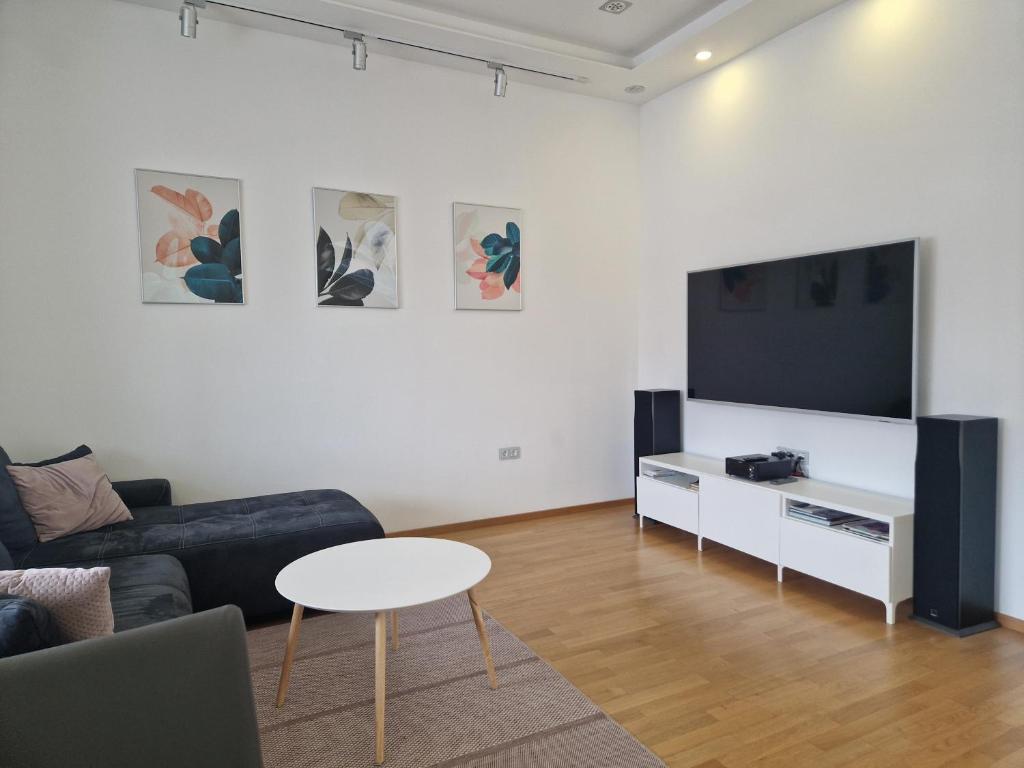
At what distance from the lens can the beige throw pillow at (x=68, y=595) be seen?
1.38 metres

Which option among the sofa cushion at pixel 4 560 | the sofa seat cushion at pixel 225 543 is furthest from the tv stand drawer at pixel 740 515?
the sofa cushion at pixel 4 560

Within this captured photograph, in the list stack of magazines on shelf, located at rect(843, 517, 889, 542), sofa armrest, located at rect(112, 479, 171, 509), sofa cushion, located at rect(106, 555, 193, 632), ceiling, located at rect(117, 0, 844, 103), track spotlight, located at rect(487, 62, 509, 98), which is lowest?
stack of magazines on shelf, located at rect(843, 517, 889, 542)

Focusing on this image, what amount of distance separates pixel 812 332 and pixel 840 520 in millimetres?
1008

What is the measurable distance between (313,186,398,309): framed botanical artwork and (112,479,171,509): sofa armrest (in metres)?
1.37

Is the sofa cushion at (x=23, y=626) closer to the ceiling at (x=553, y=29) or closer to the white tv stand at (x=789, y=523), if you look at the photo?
the white tv stand at (x=789, y=523)

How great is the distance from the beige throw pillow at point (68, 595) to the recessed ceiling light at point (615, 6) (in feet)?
12.4

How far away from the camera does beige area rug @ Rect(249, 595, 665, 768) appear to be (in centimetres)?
202

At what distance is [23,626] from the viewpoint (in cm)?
124

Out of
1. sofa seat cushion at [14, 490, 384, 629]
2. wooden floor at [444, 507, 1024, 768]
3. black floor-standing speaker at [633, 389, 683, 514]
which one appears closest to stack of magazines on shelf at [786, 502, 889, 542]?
wooden floor at [444, 507, 1024, 768]

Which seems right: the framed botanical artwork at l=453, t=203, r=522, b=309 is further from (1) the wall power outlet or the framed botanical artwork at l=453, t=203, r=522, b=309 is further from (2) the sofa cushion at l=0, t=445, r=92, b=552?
(2) the sofa cushion at l=0, t=445, r=92, b=552

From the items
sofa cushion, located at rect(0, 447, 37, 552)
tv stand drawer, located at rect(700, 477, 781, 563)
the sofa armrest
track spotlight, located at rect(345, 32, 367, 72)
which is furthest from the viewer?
track spotlight, located at rect(345, 32, 367, 72)

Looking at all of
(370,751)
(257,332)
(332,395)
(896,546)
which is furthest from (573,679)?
(257,332)

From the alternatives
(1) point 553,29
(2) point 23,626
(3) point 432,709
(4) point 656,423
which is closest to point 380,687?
(3) point 432,709

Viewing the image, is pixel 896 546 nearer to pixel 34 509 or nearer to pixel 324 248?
pixel 324 248
